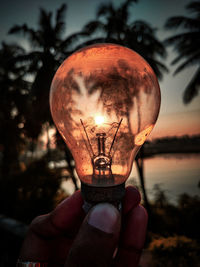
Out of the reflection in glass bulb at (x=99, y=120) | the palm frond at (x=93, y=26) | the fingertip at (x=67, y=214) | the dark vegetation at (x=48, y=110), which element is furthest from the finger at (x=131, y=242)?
the palm frond at (x=93, y=26)

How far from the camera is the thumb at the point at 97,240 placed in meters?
0.67

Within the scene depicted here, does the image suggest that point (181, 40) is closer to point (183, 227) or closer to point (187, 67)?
point (187, 67)

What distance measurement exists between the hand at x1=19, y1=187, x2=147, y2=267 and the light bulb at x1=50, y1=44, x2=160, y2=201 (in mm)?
109

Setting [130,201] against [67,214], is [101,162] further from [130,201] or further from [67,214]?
[67,214]

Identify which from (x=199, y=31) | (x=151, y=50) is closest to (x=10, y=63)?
(x=151, y=50)

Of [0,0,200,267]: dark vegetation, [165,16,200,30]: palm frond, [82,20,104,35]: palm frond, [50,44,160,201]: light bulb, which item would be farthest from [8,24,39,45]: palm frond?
[50,44,160,201]: light bulb

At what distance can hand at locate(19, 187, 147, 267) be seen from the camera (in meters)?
0.70

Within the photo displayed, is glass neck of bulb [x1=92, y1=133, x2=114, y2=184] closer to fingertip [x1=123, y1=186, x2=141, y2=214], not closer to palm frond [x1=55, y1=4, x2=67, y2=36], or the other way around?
fingertip [x1=123, y1=186, x2=141, y2=214]

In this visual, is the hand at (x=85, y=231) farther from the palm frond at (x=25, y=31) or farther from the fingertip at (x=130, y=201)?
the palm frond at (x=25, y=31)

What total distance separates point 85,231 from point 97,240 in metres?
0.07

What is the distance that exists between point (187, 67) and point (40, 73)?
9963mm

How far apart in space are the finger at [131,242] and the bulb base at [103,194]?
380mm

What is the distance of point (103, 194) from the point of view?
767 millimetres

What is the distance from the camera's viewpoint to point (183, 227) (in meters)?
7.48
